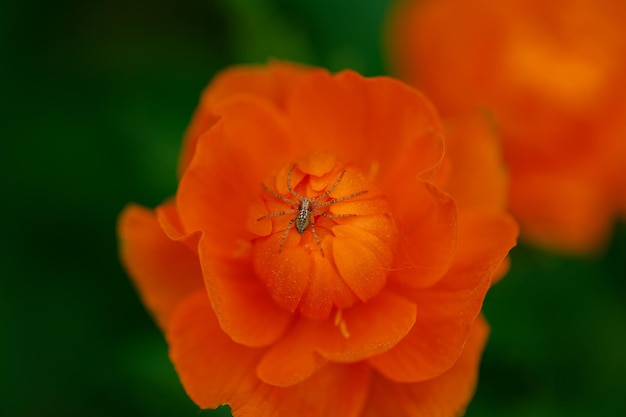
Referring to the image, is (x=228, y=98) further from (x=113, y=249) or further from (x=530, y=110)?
(x=113, y=249)

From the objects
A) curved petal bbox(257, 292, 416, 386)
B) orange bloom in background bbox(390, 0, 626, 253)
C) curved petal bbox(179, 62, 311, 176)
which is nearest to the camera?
curved petal bbox(257, 292, 416, 386)

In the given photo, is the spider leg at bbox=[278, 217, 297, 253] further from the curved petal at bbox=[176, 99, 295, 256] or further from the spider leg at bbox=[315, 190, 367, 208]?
the curved petal at bbox=[176, 99, 295, 256]

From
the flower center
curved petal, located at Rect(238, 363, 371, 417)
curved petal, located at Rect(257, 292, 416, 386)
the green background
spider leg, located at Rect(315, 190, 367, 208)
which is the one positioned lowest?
the green background

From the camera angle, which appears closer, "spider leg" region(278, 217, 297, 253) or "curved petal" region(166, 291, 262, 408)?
"spider leg" region(278, 217, 297, 253)

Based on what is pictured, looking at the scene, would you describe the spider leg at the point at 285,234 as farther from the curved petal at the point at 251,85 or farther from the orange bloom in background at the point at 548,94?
the orange bloom in background at the point at 548,94

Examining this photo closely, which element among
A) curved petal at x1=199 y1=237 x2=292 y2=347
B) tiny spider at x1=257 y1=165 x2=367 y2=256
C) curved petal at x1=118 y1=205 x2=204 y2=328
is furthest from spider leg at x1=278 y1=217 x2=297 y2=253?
curved petal at x1=118 y1=205 x2=204 y2=328

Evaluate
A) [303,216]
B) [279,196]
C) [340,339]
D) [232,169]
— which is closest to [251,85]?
[232,169]

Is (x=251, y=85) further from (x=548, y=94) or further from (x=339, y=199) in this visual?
(x=548, y=94)

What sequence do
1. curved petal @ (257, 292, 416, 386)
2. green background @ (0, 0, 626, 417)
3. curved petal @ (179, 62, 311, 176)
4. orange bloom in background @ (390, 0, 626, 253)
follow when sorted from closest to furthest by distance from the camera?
1. curved petal @ (257, 292, 416, 386)
2. curved petal @ (179, 62, 311, 176)
3. orange bloom in background @ (390, 0, 626, 253)
4. green background @ (0, 0, 626, 417)
